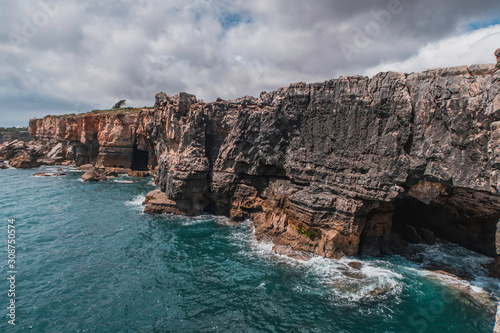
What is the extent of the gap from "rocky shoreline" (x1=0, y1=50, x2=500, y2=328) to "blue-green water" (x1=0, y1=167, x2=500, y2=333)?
3273 millimetres

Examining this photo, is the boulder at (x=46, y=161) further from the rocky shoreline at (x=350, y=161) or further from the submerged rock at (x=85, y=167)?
the rocky shoreline at (x=350, y=161)

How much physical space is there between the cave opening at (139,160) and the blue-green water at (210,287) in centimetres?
4720

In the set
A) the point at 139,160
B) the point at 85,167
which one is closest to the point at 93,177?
the point at 139,160

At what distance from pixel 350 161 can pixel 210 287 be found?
1623 centimetres

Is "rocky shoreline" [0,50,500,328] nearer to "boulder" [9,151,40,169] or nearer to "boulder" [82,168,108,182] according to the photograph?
"boulder" [82,168,108,182]

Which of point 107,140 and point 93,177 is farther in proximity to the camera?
point 107,140

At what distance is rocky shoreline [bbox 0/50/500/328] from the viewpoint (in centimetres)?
1895

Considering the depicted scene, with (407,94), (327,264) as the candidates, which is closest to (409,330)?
(327,264)

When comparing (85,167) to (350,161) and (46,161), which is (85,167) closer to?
(46,161)

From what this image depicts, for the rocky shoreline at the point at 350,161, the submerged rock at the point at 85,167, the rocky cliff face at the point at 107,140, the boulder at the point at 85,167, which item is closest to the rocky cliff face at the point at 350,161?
the rocky shoreline at the point at 350,161

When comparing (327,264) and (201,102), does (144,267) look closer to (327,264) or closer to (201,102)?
(327,264)

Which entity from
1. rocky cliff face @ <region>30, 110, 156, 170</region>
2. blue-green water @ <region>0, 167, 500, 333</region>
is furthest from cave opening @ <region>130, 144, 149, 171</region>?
blue-green water @ <region>0, 167, 500, 333</region>

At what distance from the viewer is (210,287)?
20469 millimetres

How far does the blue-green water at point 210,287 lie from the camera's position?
16.7m
